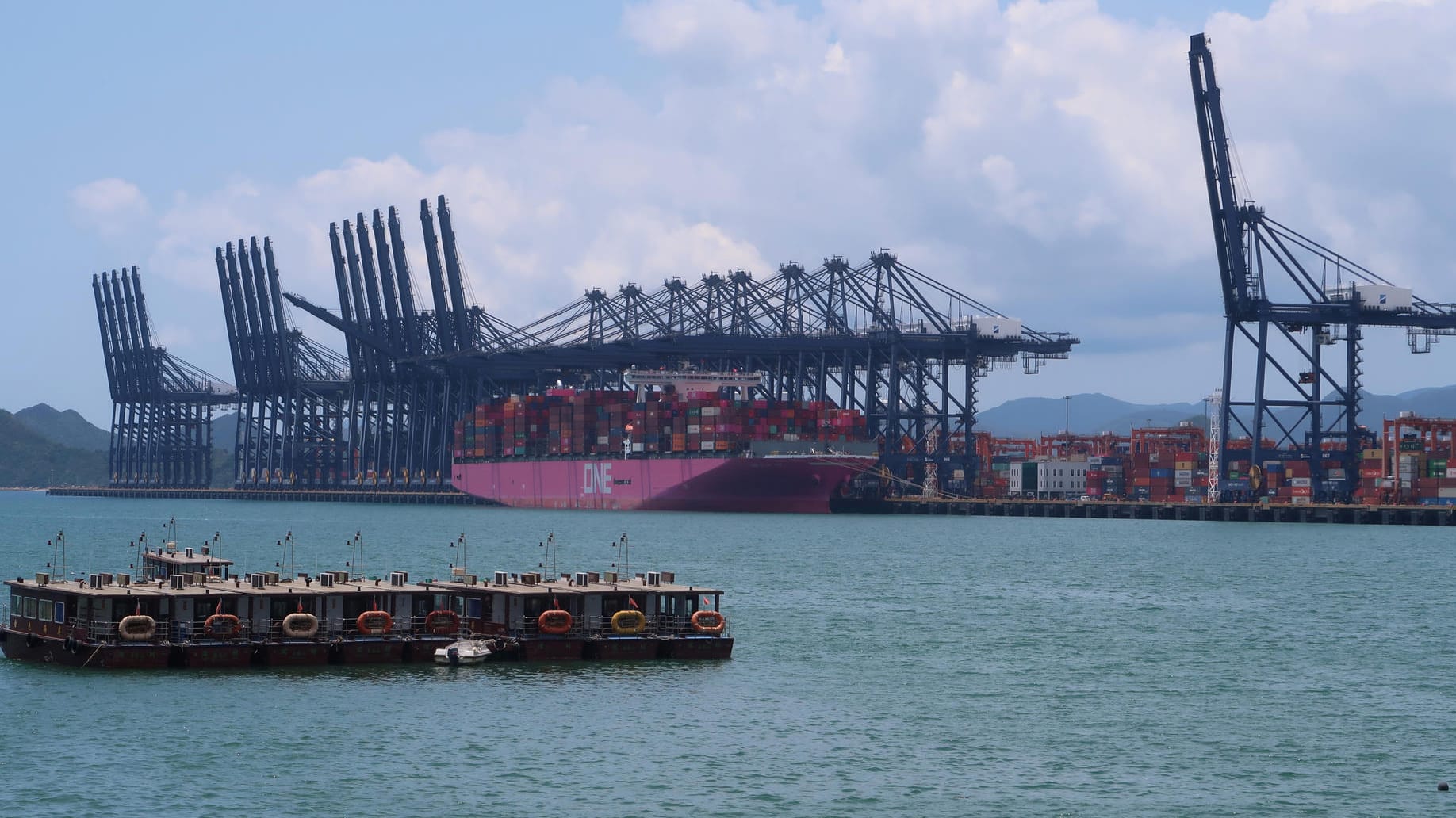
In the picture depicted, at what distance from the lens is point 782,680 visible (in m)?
45.3

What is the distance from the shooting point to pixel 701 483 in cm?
15312

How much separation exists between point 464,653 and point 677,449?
11165 cm

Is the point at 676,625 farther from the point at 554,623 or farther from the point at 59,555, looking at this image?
the point at 59,555

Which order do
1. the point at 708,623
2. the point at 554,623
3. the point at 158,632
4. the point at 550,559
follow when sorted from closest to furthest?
the point at 158,632
the point at 554,623
the point at 708,623
the point at 550,559

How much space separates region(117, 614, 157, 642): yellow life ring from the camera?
43.8 m

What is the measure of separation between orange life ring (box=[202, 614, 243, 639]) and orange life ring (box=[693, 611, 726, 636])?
38.3ft

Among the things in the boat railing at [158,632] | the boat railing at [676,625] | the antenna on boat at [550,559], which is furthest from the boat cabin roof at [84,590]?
the antenna on boat at [550,559]

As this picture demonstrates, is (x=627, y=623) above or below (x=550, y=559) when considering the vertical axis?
below

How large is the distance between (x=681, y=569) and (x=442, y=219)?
103 m

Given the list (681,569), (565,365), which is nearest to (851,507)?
(565,365)

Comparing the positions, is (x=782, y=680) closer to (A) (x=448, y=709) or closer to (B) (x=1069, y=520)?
(A) (x=448, y=709)

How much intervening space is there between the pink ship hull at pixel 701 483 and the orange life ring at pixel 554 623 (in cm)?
10188

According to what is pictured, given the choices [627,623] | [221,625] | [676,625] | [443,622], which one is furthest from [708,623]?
[221,625]

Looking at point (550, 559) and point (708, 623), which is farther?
point (550, 559)
